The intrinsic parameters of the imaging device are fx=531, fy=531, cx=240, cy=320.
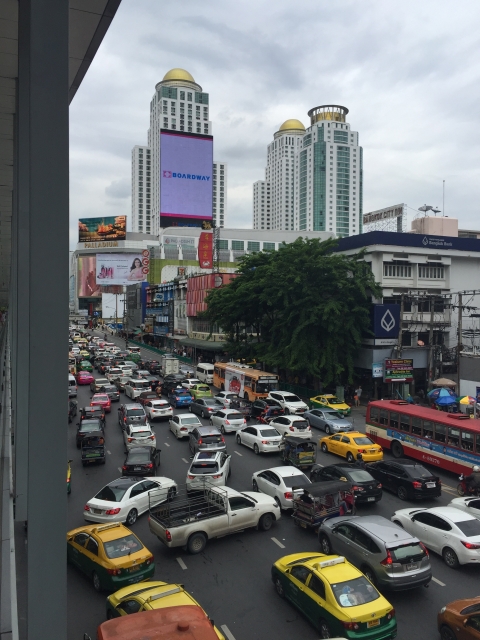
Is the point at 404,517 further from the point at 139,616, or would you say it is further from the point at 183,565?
the point at 139,616

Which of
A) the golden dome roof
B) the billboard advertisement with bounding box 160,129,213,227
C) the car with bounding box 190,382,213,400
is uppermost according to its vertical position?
the golden dome roof

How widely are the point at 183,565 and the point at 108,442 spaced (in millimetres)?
13248

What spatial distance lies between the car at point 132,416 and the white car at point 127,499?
771 centimetres

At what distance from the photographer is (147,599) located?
28.5 feet

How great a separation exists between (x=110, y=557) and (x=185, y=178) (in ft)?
405

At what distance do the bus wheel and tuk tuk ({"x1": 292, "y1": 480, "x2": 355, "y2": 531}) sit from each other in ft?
27.4

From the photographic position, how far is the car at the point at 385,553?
1049 cm

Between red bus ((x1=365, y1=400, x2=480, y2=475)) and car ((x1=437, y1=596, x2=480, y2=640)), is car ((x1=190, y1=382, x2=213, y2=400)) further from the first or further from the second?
car ((x1=437, y1=596, x2=480, y2=640))

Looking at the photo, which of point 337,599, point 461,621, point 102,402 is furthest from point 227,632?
point 102,402

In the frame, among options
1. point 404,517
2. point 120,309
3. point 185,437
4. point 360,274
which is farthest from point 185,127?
point 404,517

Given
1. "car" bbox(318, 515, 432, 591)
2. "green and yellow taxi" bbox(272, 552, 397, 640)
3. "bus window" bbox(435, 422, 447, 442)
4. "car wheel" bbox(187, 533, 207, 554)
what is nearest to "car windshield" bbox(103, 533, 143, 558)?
"car wheel" bbox(187, 533, 207, 554)

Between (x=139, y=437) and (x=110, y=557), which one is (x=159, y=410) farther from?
(x=110, y=557)

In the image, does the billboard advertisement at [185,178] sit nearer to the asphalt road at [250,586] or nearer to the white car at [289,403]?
the white car at [289,403]

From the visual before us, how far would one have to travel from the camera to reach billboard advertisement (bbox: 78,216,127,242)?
5591 inches
